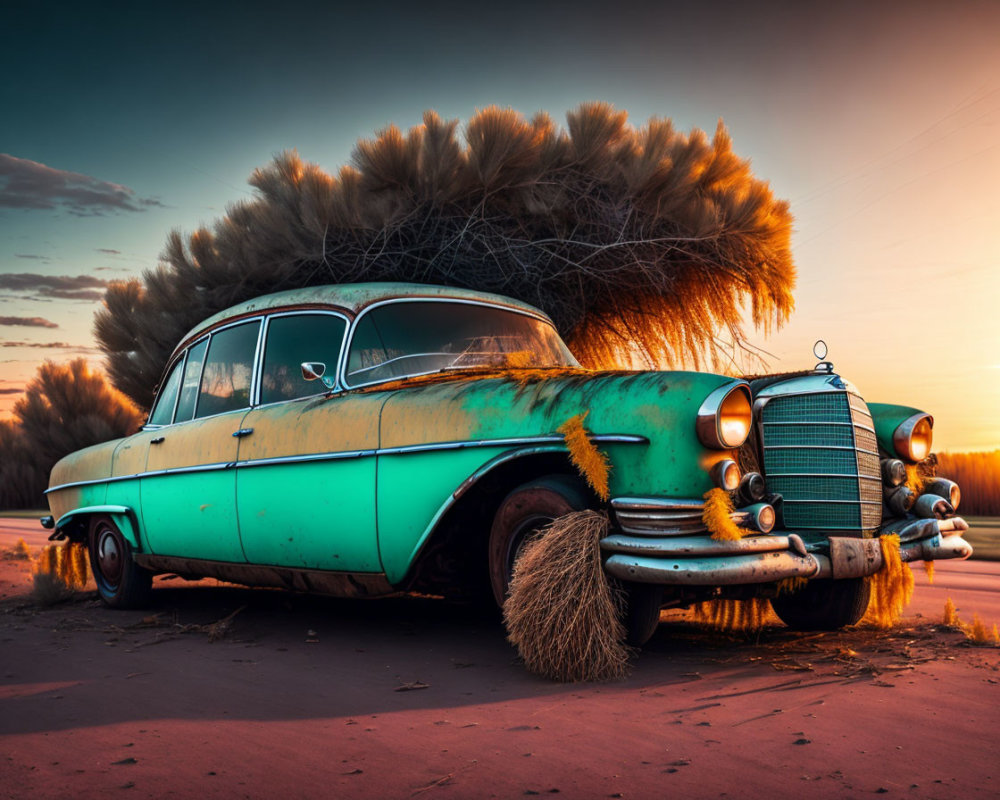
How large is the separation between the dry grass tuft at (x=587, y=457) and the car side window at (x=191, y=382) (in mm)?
3358

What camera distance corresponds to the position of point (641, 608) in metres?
3.67

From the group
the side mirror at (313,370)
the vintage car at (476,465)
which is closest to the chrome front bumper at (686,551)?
the vintage car at (476,465)

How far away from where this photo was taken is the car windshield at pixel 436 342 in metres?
4.95

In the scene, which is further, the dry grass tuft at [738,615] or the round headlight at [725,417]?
the dry grass tuft at [738,615]

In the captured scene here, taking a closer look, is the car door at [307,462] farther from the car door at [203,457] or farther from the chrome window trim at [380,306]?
the car door at [203,457]

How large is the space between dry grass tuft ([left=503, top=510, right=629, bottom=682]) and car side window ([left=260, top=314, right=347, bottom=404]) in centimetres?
198

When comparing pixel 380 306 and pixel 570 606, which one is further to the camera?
pixel 380 306

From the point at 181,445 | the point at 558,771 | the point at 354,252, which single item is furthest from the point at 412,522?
the point at 354,252

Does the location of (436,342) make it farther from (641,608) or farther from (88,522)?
(88,522)

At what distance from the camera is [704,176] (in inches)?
295

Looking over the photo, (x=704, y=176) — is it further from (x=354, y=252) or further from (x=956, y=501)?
(x=956, y=501)

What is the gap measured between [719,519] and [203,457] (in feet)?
11.0

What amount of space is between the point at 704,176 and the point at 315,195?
3166 millimetres

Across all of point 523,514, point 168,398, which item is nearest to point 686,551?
point 523,514
